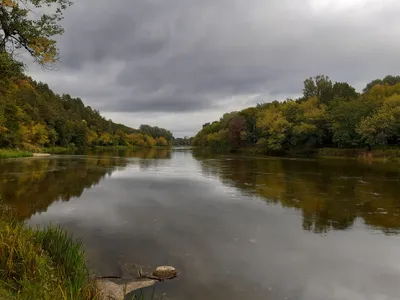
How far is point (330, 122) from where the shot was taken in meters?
67.2

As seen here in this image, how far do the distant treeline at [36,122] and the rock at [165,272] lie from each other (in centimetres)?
951

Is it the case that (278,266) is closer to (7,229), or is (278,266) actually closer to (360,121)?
(7,229)

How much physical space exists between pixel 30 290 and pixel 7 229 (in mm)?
2685

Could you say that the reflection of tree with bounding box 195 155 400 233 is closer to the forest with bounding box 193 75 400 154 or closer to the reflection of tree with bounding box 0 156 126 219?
the reflection of tree with bounding box 0 156 126 219

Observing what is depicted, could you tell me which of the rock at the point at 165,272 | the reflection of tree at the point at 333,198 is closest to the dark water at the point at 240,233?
the reflection of tree at the point at 333,198

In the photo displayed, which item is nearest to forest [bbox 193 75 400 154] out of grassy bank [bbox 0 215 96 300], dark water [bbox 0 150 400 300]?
dark water [bbox 0 150 400 300]

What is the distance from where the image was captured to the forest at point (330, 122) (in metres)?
55.2

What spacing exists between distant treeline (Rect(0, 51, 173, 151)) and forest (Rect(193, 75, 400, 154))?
50075 mm

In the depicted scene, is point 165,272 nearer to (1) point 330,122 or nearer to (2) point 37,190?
(2) point 37,190

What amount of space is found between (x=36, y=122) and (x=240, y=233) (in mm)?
77646

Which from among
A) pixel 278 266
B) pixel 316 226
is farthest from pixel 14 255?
pixel 316 226

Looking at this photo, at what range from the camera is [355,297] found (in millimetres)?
6984

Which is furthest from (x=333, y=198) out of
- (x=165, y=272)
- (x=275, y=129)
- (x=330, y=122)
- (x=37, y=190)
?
(x=275, y=129)

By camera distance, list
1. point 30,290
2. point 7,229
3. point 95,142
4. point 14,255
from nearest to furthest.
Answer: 1. point 30,290
2. point 14,255
3. point 7,229
4. point 95,142
